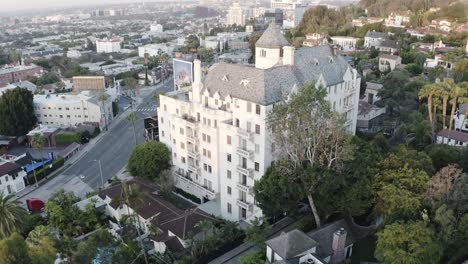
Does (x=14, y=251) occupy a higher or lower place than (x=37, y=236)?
higher

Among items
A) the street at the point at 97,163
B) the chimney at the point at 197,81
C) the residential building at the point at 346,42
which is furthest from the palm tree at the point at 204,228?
the residential building at the point at 346,42

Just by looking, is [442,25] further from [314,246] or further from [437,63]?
[314,246]

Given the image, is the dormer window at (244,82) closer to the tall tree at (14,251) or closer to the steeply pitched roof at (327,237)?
the steeply pitched roof at (327,237)

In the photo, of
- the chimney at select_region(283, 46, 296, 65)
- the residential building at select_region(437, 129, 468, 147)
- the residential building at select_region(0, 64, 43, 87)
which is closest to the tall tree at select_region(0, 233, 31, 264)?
the chimney at select_region(283, 46, 296, 65)

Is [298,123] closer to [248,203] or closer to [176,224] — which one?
[248,203]

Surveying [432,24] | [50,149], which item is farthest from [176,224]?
[432,24]

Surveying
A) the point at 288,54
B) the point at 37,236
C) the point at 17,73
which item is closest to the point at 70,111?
the point at 37,236

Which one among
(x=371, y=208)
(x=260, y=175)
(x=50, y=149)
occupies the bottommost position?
(x=50, y=149)
